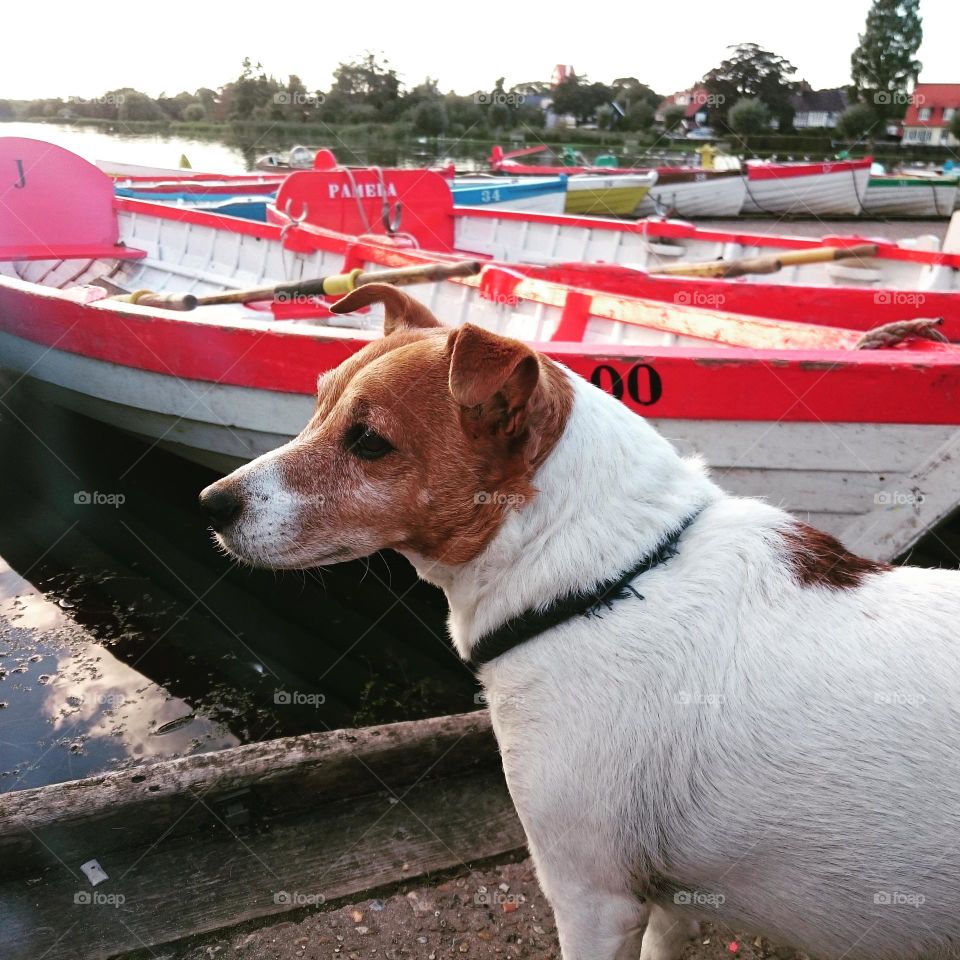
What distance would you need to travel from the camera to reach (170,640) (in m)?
5.21

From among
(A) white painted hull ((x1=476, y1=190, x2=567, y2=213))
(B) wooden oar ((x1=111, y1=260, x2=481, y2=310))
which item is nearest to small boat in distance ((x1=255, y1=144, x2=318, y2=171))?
(A) white painted hull ((x1=476, y1=190, x2=567, y2=213))

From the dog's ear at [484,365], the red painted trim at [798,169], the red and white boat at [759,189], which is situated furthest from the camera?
the red painted trim at [798,169]

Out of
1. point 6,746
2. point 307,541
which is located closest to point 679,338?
point 307,541

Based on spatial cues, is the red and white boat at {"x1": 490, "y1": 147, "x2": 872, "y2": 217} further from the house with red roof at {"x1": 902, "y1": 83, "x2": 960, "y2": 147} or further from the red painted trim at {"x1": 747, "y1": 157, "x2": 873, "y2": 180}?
the house with red roof at {"x1": 902, "y1": 83, "x2": 960, "y2": 147}

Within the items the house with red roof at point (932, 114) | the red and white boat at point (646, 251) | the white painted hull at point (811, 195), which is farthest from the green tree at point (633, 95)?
the red and white boat at point (646, 251)

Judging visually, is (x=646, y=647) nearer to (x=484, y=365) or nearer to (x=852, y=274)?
(x=484, y=365)

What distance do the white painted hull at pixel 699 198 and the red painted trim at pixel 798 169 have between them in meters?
0.80

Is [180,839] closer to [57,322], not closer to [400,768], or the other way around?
[400,768]

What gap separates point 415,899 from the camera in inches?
109

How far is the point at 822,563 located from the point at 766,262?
5.22 meters

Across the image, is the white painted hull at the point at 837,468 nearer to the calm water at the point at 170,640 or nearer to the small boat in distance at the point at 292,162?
the calm water at the point at 170,640

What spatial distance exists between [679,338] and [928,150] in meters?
55.8

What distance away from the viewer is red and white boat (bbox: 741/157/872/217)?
2539cm

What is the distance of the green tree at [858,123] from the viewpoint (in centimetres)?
4984
